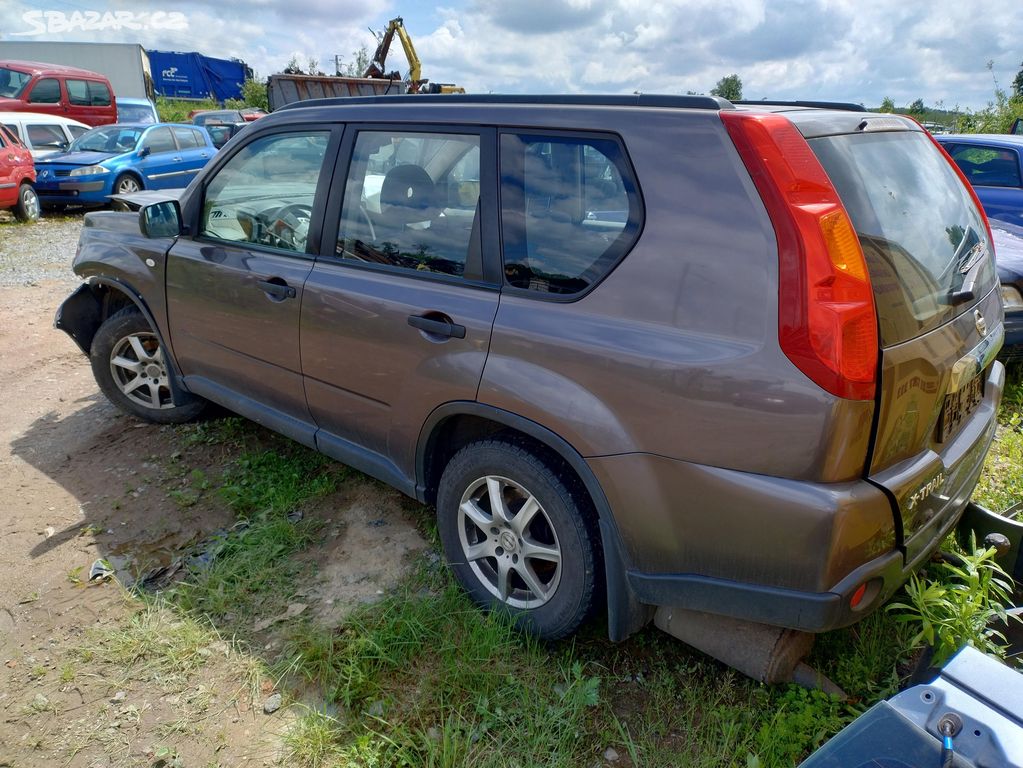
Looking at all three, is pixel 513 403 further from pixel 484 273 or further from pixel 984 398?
pixel 984 398

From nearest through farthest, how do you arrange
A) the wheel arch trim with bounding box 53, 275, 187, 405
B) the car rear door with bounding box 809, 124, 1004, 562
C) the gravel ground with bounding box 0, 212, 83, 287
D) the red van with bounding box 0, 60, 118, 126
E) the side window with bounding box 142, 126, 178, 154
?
the car rear door with bounding box 809, 124, 1004, 562 → the wheel arch trim with bounding box 53, 275, 187, 405 → the gravel ground with bounding box 0, 212, 83, 287 → the side window with bounding box 142, 126, 178, 154 → the red van with bounding box 0, 60, 118, 126

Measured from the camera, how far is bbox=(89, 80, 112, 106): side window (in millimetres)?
16922

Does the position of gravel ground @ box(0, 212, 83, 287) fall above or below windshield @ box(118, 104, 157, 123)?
below

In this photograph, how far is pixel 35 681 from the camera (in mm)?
2617

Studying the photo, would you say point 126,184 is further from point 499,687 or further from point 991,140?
point 499,687

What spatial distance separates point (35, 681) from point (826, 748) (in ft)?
8.85

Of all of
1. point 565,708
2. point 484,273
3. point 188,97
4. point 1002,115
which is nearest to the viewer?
point 565,708

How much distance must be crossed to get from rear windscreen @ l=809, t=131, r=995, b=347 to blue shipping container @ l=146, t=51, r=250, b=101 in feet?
142

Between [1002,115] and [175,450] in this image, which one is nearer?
[175,450]

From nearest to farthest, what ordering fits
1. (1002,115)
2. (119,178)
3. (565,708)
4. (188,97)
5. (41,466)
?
1. (565,708)
2. (41,466)
3. (119,178)
4. (1002,115)
5. (188,97)

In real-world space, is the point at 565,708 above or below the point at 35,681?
above

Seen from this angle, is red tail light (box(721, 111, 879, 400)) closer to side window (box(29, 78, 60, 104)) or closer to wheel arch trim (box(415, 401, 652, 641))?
wheel arch trim (box(415, 401, 652, 641))

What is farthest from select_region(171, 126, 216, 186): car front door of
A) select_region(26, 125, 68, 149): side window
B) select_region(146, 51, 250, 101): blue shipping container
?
select_region(146, 51, 250, 101): blue shipping container

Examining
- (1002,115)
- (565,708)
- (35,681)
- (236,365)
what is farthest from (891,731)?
(1002,115)
